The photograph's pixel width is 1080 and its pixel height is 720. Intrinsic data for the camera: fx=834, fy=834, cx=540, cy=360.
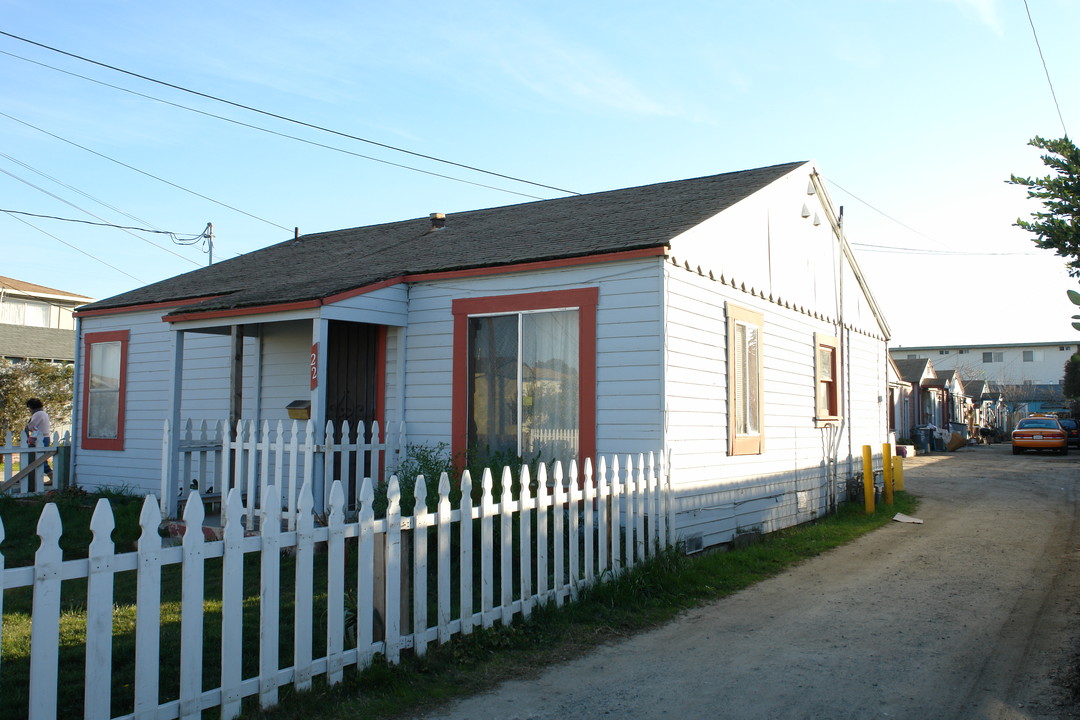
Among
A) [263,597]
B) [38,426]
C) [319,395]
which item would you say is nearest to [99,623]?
[263,597]

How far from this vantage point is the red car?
31.7m

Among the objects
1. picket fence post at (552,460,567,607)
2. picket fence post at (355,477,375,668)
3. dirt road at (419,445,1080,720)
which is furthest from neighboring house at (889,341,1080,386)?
picket fence post at (355,477,375,668)

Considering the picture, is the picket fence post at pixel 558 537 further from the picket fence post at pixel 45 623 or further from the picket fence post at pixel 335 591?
the picket fence post at pixel 45 623

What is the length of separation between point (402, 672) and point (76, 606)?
3331 millimetres

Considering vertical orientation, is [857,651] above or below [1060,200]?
below

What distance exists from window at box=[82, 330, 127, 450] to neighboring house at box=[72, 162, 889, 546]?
0.11 ft

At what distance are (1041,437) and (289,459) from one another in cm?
3104

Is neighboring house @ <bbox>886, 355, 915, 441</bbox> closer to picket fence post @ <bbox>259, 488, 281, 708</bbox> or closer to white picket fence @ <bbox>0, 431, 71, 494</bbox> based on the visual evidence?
Answer: white picket fence @ <bbox>0, 431, 71, 494</bbox>

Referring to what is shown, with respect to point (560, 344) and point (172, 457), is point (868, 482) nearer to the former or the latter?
point (560, 344)

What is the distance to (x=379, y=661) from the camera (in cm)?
502

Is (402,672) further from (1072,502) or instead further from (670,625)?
(1072,502)

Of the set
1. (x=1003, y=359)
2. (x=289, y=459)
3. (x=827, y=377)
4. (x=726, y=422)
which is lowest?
(x=289, y=459)

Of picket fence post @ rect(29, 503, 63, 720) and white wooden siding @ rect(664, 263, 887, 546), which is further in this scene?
white wooden siding @ rect(664, 263, 887, 546)

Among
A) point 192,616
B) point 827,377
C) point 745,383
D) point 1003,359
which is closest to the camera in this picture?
point 192,616
